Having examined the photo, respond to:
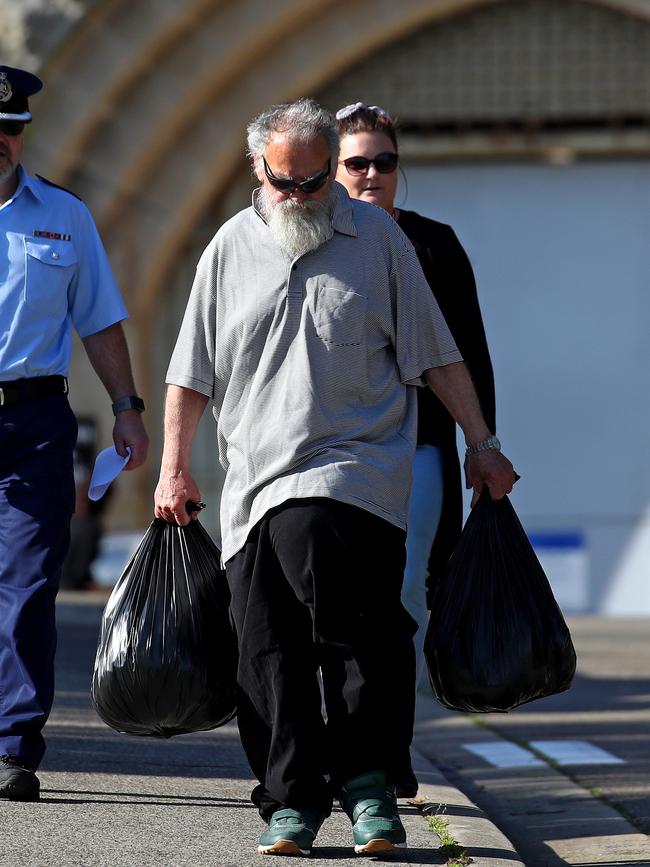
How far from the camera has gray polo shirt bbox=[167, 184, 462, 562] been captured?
4000 mm

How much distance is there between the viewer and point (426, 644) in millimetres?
4184

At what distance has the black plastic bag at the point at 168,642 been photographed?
13.6ft

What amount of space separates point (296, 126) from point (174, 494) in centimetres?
93

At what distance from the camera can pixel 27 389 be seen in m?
4.62

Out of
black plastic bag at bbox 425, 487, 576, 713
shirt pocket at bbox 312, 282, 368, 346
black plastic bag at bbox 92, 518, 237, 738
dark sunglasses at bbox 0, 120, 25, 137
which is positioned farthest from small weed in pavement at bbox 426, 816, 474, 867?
dark sunglasses at bbox 0, 120, 25, 137

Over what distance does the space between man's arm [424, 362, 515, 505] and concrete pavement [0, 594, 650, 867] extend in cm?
88

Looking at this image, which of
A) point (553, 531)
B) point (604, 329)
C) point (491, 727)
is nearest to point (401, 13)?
point (604, 329)

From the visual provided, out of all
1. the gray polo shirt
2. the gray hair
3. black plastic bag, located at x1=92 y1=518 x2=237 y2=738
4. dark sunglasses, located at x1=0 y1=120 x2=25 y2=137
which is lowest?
black plastic bag, located at x1=92 y1=518 x2=237 y2=738

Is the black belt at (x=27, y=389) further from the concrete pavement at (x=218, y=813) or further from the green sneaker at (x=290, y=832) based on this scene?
the green sneaker at (x=290, y=832)

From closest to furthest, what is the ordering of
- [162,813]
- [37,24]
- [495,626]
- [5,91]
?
[495,626] < [162,813] < [5,91] < [37,24]

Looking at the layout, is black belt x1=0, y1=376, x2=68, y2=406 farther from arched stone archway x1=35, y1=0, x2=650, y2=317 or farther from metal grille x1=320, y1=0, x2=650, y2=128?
metal grille x1=320, y1=0, x2=650, y2=128

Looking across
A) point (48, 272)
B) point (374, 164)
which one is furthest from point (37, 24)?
point (48, 272)

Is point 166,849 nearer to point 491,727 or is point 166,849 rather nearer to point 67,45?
point 491,727

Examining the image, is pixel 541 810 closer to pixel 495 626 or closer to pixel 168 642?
pixel 495 626
